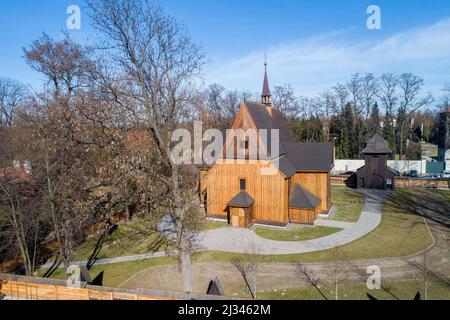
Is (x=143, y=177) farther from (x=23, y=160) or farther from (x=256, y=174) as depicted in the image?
(x=256, y=174)

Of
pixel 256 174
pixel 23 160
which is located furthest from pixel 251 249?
pixel 23 160

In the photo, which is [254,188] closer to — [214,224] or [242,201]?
[242,201]

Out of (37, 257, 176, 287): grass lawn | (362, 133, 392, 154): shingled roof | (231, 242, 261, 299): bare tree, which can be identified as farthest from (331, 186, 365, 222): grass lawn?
(37, 257, 176, 287): grass lawn

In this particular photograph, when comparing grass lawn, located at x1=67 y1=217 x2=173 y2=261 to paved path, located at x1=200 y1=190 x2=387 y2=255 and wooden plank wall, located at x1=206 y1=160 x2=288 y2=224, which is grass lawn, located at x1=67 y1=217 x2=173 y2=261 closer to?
paved path, located at x1=200 y1=190 x2=387 y2=255

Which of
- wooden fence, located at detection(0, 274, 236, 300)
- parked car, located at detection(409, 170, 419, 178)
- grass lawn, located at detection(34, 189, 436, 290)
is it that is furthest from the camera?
parked car, located at detection(409, 170, 419, 178)

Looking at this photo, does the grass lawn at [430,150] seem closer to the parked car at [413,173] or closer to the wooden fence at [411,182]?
the parked car at [413,173]

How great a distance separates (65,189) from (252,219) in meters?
13.1

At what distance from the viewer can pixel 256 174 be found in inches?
882

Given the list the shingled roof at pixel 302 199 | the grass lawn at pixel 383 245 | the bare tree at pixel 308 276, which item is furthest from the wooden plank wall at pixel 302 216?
the bare tree at pixel 308 276

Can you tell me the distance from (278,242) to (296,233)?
2127mm

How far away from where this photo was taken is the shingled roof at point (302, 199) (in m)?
22.3

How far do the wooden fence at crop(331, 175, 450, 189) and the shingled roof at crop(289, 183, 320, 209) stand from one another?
15245mm

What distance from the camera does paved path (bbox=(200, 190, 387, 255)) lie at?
700 inches

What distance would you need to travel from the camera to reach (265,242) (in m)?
18.9
